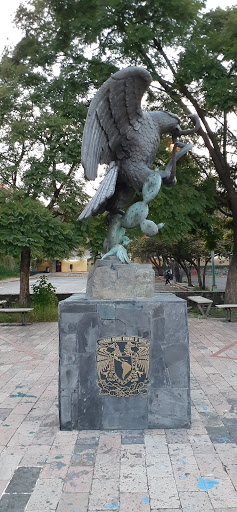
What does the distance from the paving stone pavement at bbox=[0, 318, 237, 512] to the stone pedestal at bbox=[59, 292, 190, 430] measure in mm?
158

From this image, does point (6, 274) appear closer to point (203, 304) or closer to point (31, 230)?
point (203, 304)

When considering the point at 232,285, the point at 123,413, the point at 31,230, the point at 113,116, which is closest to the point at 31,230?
the point at 31,230

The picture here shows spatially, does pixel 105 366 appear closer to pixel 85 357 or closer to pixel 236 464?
pixel 85 357

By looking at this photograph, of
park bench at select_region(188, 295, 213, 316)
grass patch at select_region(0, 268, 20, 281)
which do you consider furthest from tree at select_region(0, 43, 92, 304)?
grass patch at select_region(0, 268, 20, 281)

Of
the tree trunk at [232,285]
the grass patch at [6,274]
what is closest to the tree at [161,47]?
the tree trunk at [232,285]

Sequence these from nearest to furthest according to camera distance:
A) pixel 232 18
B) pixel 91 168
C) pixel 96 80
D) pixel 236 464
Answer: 1. pixel 236 464
2. pixel 91 168
3. pixel 232 18
4. pixel 96 80

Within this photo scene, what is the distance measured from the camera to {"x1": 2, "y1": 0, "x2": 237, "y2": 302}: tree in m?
10.4

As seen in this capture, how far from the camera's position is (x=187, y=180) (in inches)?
484

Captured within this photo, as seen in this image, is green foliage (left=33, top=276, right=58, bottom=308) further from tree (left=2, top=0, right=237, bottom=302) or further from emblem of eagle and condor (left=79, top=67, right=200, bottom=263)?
emblem of eagle and condor (left=79, top=67, right=200, bottom=263)

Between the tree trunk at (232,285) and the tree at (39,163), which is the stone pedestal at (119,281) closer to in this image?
the tree at (39,163)

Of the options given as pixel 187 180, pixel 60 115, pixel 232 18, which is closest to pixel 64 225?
pixel 60 115

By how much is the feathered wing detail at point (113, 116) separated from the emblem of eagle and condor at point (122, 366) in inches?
68.3

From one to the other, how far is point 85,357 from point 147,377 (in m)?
0.64

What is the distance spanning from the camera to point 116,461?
338 cm
